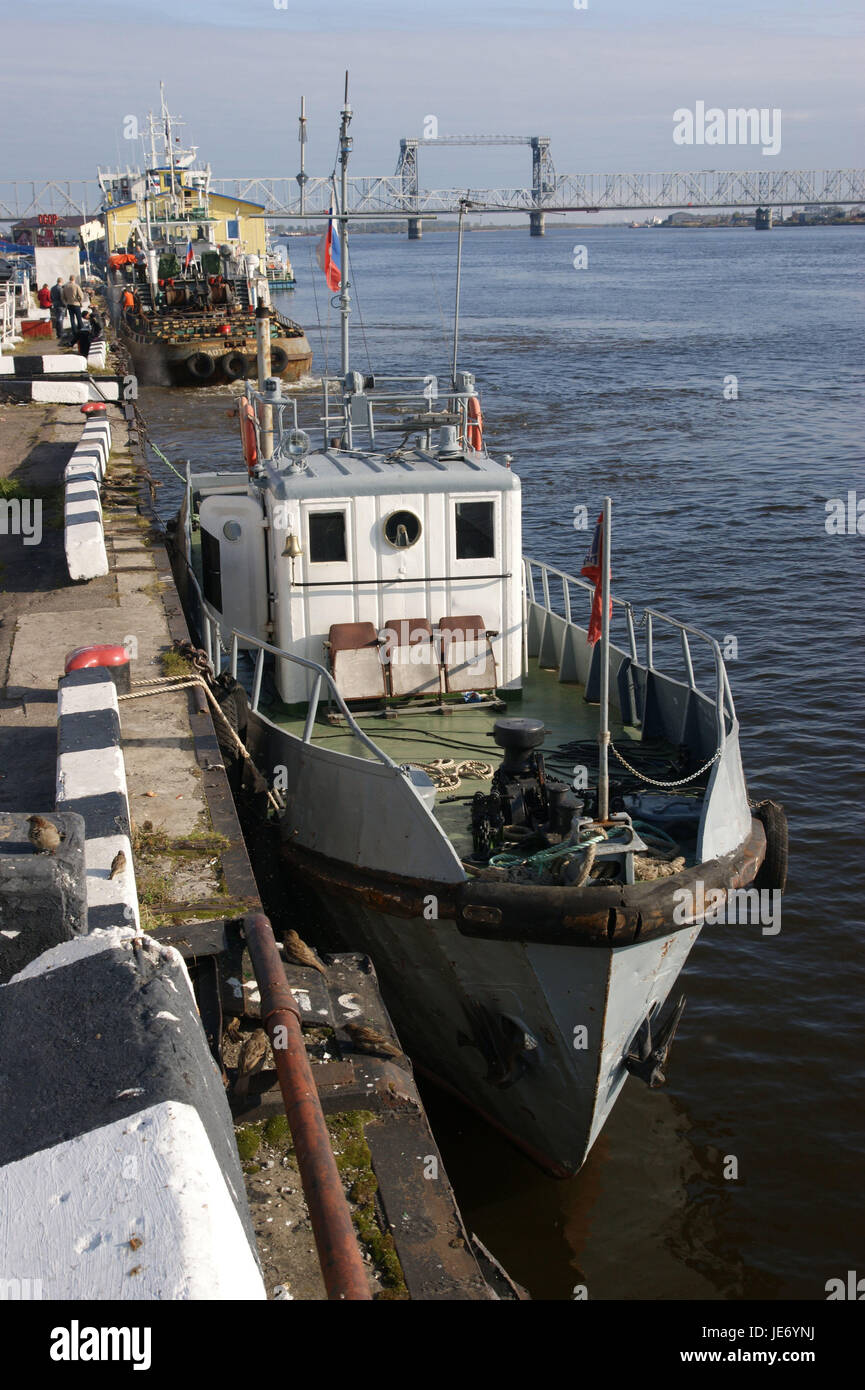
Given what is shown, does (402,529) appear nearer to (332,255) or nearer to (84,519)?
(332,255)

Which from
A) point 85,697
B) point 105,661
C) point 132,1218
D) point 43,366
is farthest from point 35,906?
point 43,366

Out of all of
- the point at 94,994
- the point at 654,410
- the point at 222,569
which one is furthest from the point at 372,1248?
the point at 654,410

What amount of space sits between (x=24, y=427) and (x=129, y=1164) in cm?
2411

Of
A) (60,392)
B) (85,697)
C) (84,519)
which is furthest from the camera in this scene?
(60,392)

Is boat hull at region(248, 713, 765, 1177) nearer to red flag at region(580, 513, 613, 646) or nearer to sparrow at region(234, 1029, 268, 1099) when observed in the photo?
red flag at region(580, 513, 613, 646)

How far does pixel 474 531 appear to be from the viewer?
11.4 metres

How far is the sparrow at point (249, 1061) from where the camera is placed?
555 cm

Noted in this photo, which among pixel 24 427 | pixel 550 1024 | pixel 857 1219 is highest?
pixel 24 427

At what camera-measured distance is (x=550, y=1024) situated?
8180 mm

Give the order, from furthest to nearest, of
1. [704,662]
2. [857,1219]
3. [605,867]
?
[704,662] → [857,1219] → [605,867]

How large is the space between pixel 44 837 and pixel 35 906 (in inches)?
15.0

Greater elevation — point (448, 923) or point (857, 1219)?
point (448, 923)

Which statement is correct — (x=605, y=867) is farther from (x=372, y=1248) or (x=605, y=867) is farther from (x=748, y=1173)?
(x=372, y=1248)
